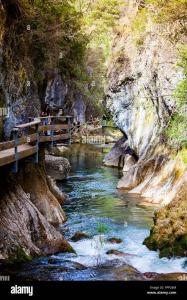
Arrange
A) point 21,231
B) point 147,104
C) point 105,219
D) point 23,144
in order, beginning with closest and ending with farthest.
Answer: point 21,231 → point 23,144 → point 105,219 → point 147,104

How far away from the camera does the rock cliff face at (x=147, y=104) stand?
87.2ft

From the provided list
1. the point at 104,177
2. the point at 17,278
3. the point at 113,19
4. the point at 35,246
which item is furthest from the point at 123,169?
the point at 17,278

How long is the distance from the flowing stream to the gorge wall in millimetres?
961

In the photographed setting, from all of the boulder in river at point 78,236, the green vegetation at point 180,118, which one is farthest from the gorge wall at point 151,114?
the boulder in river at point 78,236

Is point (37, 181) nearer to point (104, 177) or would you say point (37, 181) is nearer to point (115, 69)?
point (104, 177)

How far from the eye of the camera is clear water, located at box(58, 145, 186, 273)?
16406 millimetres

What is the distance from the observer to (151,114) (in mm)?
32219

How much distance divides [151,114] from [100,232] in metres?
14.3

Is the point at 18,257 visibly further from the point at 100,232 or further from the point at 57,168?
the point at 57,168

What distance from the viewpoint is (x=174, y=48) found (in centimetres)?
2653

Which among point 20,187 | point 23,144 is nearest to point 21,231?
point 20,187

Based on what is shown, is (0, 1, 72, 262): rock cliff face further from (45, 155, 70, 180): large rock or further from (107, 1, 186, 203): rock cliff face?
(107, 1, 186, 203): rock cliff face

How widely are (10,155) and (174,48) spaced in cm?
1397

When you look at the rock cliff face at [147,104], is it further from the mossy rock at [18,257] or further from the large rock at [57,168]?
the mossy rock at [18,257]
